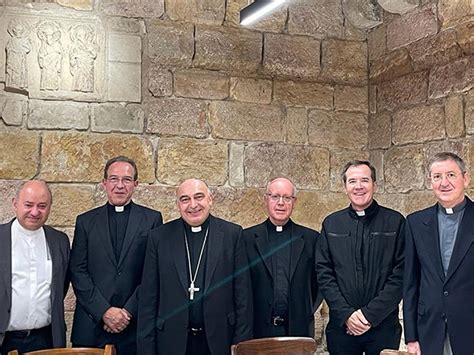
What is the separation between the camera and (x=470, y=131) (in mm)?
4164

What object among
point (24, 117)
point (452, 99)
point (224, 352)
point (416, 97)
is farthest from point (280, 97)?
point (224, 352)

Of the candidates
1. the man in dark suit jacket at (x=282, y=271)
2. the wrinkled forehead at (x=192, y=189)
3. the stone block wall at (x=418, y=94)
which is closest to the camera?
the wrinkled forehead at (x=192, y=189)

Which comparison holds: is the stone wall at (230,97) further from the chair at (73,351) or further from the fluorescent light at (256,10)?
the chair at (73,351)

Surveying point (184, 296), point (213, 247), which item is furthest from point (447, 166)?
point (184, 296)

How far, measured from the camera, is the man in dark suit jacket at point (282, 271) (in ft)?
12.1

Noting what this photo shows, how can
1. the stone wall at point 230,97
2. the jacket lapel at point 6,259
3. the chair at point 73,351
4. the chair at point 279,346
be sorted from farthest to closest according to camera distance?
the stone wall at point 230,97, the jacket lapel at point 6,259, the chair at point 279,346, the chair at point 73,351

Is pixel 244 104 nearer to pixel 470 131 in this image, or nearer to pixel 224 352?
pixel 470 131

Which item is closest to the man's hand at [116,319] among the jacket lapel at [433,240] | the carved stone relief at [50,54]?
the jacket lapel at [433,240]

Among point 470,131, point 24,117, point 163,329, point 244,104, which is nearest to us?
point 163,329

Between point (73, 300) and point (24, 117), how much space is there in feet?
4.40

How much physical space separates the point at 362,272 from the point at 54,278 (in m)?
1.70

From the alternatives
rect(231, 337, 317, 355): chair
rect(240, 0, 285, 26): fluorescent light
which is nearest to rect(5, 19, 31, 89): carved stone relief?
rect(240, 0, 285, 26): fluorescent light

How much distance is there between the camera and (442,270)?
3.17 m

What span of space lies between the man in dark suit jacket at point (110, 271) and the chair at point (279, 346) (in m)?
1.08
